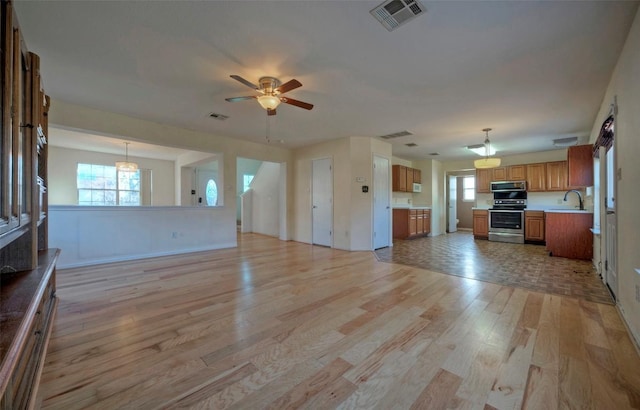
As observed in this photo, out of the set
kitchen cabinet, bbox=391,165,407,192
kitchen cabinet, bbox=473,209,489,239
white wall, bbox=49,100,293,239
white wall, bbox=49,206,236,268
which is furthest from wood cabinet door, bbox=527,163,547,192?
white wall, bbox=49,206,236,268

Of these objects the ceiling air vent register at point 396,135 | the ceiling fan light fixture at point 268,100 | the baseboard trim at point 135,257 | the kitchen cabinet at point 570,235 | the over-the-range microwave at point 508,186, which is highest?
Result: the ceiling air vent register at point 396,135

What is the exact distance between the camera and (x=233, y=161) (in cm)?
582

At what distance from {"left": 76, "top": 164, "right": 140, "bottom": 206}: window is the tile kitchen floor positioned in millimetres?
7565

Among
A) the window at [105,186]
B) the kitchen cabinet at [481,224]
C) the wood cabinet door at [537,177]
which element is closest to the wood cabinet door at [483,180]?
the kitchen cabinet at [481,224]

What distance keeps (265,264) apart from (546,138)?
6.20 metres

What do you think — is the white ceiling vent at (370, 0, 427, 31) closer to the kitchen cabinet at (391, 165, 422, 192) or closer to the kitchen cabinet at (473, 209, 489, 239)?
the kitchen cabinet at (391, 165, 422, 192)

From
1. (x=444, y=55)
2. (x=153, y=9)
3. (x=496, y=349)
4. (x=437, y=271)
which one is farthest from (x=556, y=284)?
(x=153, y=9)

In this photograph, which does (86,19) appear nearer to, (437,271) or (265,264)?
(265,264)

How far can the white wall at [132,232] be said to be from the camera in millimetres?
4062

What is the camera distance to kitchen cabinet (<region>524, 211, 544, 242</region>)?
252 inches

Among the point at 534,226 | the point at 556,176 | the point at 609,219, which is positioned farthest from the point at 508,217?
the point at 609,219

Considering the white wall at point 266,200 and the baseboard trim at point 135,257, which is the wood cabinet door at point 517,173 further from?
the baseboard trim at point 135,257

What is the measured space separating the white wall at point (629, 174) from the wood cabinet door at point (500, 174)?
5148 millimetres

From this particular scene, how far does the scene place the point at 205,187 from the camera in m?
9.11
